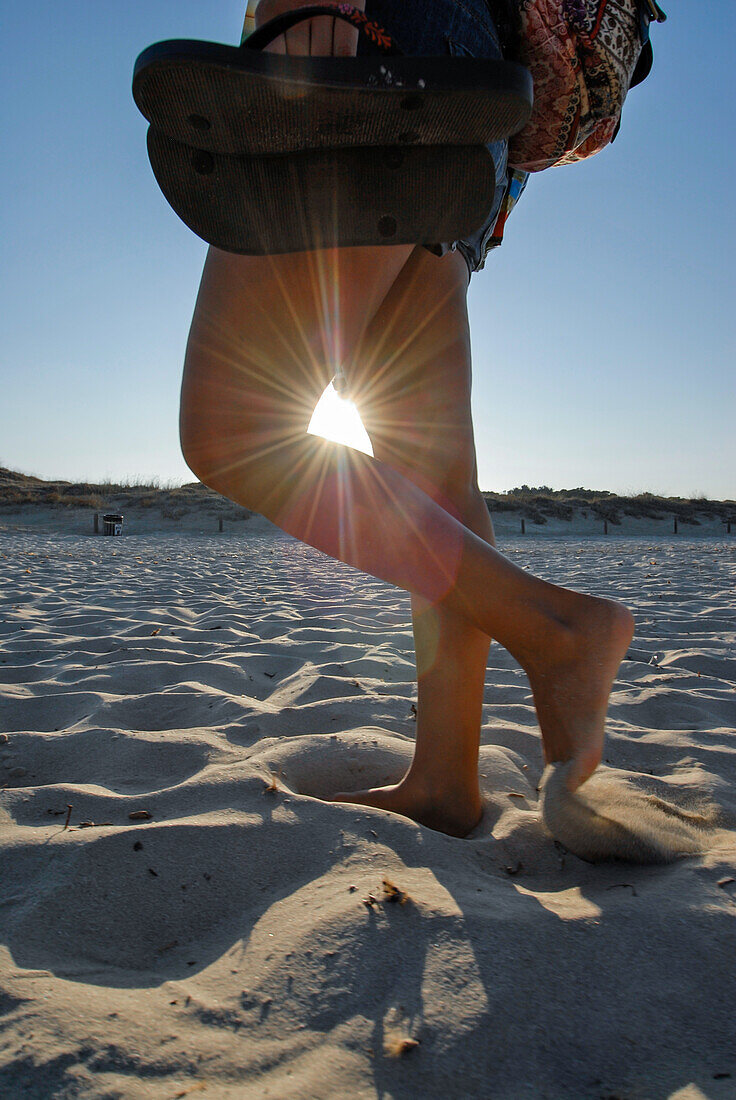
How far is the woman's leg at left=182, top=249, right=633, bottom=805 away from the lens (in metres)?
0.92

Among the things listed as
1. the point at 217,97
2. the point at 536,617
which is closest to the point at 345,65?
the point at 217,97

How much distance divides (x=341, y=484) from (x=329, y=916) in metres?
0.55

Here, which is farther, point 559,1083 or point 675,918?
point 675,918

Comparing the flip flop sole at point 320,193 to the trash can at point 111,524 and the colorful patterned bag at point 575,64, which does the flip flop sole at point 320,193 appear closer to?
the colorful patterned bag at point 575,64

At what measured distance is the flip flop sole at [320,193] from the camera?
0.81 m

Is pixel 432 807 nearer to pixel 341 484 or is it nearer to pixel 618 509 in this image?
pixel 341 484

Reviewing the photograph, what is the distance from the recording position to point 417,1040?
58 centimetres

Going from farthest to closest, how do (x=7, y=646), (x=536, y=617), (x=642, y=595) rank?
(x=642, y=595)
(x=7, y=646)
(x=536, y=617)

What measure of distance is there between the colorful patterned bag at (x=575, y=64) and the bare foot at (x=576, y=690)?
798 mm

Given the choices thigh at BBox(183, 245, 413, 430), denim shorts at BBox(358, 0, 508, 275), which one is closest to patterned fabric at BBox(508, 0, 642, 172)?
denim shorts at BBox(358, 0, 508, 275)

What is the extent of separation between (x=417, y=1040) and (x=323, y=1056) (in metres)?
0.08

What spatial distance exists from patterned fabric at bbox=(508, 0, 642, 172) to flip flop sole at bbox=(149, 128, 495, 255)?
334 mm

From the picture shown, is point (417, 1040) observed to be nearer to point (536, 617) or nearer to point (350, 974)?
point (350, 974)

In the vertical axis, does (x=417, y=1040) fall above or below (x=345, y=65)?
below
